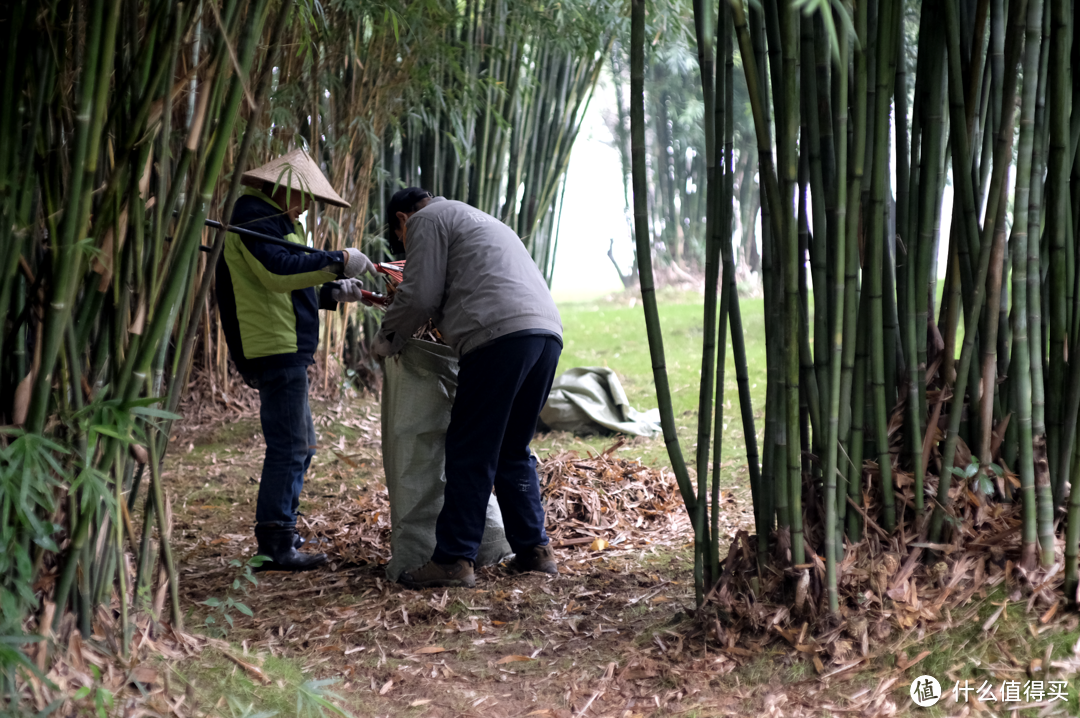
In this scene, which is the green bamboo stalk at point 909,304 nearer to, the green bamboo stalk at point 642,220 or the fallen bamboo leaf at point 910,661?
the fallen bamboo leaf at point 910,661

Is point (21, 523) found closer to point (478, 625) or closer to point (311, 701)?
point (311, 701)

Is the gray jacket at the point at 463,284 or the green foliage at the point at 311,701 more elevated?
the gray jacket at the point at 463,284

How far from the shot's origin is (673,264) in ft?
43.7

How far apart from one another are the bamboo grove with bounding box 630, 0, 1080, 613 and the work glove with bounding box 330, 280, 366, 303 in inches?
52.1

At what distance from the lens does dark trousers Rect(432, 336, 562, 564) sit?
242 cm

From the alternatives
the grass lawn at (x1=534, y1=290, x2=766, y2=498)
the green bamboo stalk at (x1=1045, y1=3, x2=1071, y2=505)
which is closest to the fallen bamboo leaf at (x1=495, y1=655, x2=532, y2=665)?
the green bamboo stalk at (x1=1045, y1=3, x2=1071, y2=505)

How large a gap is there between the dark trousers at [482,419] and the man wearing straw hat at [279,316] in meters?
0.55

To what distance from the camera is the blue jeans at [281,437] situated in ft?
8.96

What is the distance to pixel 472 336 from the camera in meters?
2.44

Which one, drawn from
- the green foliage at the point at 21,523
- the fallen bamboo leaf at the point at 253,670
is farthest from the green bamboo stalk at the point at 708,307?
the green foliage at the point at 21,523

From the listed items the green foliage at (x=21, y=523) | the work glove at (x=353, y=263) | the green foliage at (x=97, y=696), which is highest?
the work glove at (x=353, y=263)

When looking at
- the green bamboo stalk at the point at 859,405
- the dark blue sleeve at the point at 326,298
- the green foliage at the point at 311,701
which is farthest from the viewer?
the dark blue sleeve at the point at 326,298

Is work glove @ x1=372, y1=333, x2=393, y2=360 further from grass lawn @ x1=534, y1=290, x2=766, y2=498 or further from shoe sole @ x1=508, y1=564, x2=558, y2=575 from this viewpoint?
grass lawn @ x1=534, y1=290, x2=766, y2=498

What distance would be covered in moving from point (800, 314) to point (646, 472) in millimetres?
2063
